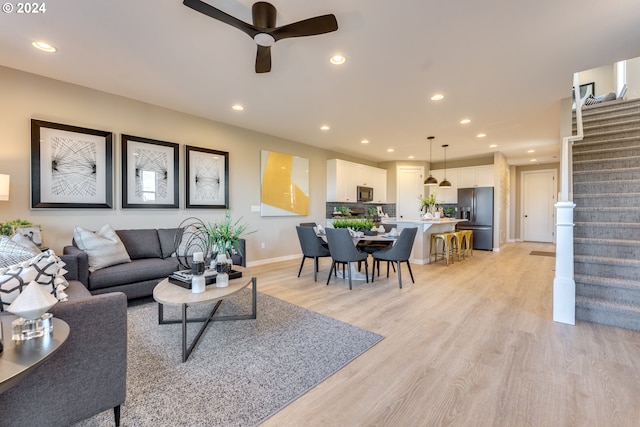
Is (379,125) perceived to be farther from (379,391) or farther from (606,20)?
(379,391)

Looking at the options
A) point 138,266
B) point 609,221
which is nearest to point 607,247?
point 609,221

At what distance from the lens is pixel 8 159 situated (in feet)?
9.88

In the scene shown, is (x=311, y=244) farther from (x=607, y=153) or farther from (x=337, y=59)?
(x=607, y=153)

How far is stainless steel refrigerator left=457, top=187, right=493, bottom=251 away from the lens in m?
7.34

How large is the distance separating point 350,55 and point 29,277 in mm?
3032

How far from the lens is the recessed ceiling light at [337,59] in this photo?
109 inches

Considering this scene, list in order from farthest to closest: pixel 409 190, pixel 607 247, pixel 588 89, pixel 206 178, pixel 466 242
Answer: pixel 409 190 → pixel 588 89 → pixel 466 242 → pixel 206 178 → pixel 607 247

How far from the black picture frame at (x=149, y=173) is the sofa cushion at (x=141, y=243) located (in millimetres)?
419

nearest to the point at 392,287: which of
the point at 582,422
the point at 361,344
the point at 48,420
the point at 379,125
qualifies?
the point at 361,344

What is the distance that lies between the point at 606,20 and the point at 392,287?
3.41 m

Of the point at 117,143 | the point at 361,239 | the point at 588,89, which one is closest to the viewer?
the point at 117,143

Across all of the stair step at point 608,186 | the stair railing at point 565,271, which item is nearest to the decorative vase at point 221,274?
the stair railing at point 565,271

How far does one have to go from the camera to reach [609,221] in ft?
11.3

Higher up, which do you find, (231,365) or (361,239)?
(361,239)
